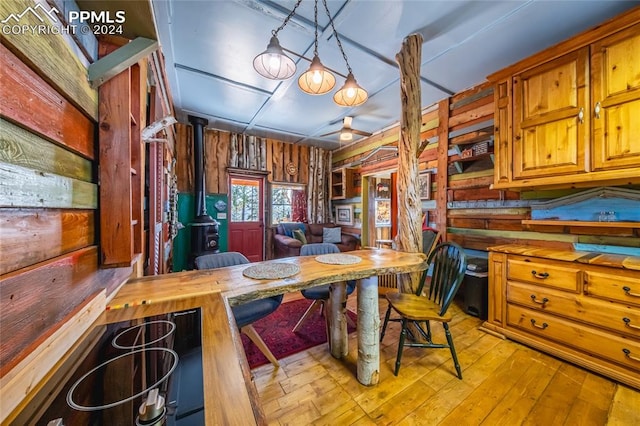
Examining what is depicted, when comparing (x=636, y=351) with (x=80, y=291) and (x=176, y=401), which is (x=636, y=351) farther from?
(x=80, y=291)

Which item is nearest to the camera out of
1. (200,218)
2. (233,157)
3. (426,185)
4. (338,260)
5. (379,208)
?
(338,260)

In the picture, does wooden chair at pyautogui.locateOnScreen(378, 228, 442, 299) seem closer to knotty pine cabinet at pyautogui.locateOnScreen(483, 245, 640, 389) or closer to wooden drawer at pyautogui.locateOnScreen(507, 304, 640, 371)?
knotty pine cabinet at pyautogui.locateOnScreen(483, 245, 640, 389)

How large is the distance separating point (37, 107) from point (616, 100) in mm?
3294

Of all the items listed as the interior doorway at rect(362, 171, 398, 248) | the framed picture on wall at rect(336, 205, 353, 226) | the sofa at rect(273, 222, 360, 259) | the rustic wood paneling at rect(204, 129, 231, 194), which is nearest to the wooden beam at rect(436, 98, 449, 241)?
the interior doorway at rect(362, 171, 398, 248)

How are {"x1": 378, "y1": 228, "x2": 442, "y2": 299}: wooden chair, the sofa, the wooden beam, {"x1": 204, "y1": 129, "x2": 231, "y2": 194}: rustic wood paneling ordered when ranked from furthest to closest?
the sofa → {"x1": 204, "y1": 129, "x2": 231, "y2": 194}: rustic wood paneling → the wooden beam → {"x1": 378, "y1": 228, "x2": 442, "y2": 299}: wooden chair

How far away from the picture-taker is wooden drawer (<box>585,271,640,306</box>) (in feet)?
5.24

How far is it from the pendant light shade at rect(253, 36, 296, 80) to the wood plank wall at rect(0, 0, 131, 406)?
123 cm

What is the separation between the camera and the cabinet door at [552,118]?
1.92 metres

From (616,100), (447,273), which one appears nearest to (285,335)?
(447,273)

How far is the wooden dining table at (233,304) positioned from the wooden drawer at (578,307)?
42.9 inches

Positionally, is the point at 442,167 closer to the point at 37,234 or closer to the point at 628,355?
the point at 628,355

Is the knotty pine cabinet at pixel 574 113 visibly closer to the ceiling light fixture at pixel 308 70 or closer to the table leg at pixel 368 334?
the ceiling light fixture at pixel 308 70

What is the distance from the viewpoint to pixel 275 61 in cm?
190

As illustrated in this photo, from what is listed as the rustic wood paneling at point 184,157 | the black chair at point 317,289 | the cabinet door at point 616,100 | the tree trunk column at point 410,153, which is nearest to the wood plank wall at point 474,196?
the cabinet door at point 616,100
